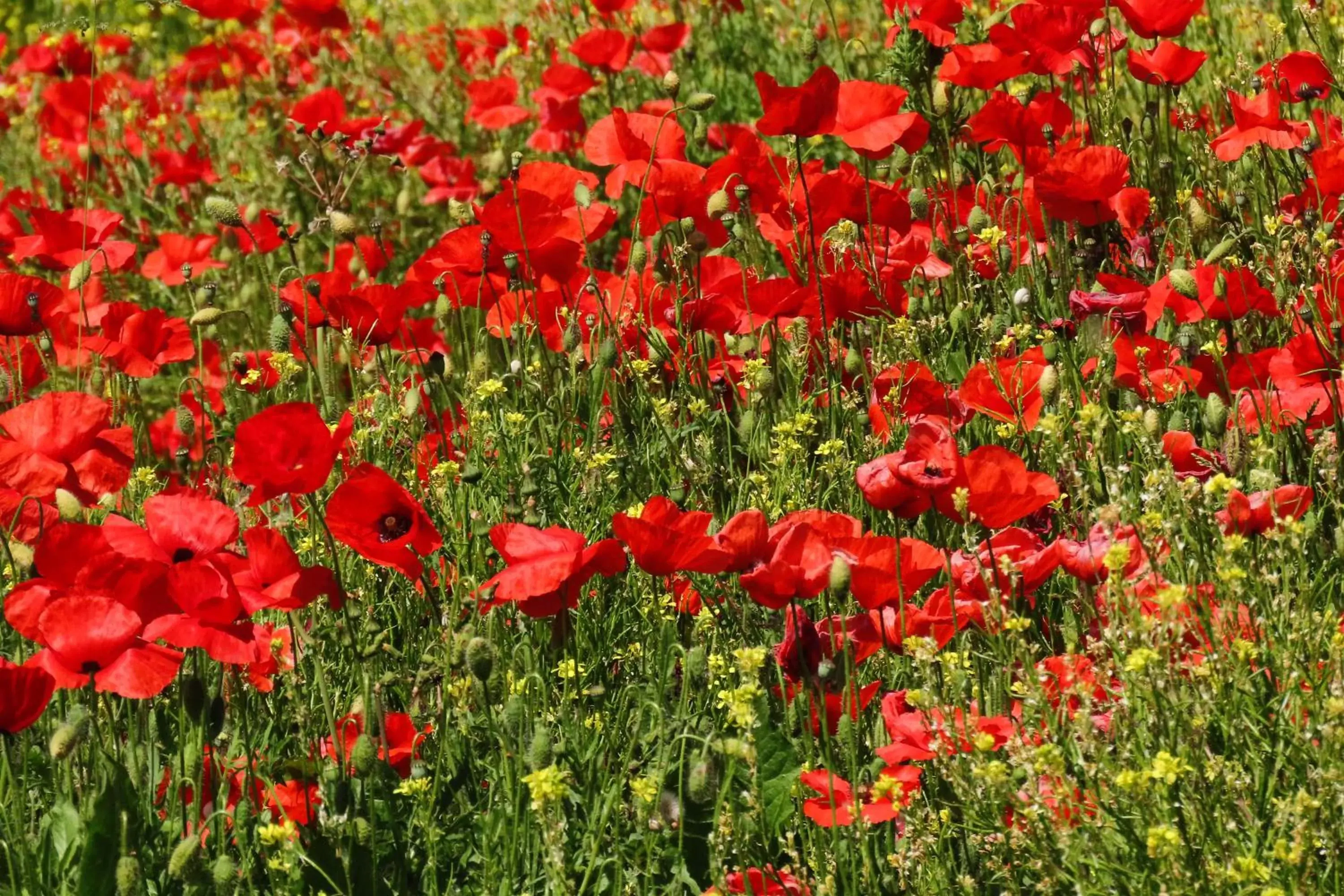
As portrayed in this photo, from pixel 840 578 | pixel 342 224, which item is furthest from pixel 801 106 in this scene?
pixel 840 578

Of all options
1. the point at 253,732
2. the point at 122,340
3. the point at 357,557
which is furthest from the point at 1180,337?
the point at 122,340

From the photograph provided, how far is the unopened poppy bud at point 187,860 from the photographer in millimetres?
1896

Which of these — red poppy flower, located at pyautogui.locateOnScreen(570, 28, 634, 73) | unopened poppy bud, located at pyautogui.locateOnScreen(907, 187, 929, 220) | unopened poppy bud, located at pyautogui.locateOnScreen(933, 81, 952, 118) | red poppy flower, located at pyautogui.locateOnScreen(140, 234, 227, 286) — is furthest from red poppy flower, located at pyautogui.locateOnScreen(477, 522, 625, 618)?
red poppy flower, located at pyautogui.locateOnScreen(570, 28, 634, 73)

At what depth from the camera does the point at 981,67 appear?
131 inches

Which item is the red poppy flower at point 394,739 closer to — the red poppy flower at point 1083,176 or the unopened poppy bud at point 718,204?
the unopened poppy bud at point 718,204

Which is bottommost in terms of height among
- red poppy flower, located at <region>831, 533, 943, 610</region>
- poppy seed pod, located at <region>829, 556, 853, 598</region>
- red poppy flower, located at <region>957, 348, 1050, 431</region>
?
red poppy flower, located at <region>957, 348, 1050, 431</region>

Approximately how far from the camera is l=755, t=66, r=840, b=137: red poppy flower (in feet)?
9.70

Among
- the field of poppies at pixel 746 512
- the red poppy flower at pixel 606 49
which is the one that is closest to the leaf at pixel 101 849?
the field of poppies at pixel 746 512

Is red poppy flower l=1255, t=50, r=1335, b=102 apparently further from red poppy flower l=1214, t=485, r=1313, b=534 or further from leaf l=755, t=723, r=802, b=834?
leaf l=755, t=723, r=802, b=834

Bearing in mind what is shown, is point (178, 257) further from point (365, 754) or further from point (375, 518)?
point (365, 754)

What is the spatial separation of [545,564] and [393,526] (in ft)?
1.07

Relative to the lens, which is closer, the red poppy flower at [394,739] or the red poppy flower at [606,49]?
the red poppy flower at [394,739]

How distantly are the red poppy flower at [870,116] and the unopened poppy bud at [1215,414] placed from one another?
2.55 feet

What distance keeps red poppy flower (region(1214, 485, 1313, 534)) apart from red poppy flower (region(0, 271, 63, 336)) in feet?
7.08
